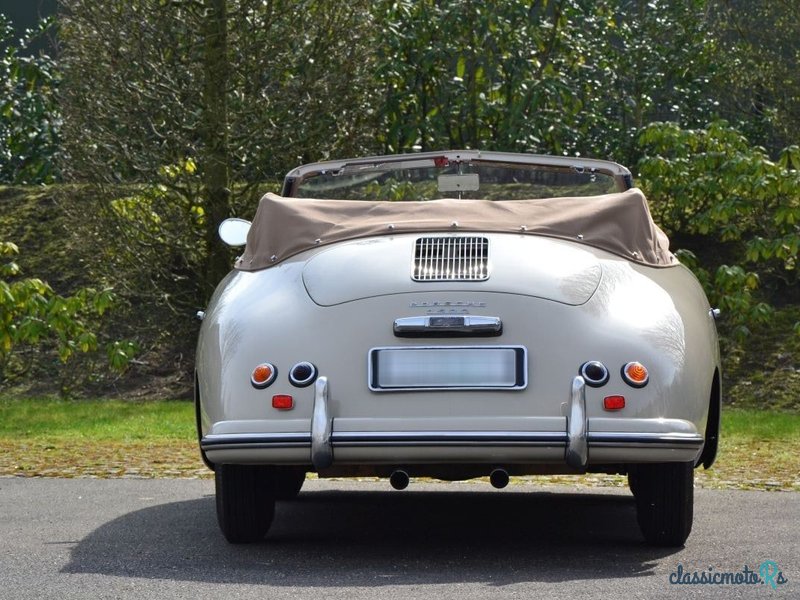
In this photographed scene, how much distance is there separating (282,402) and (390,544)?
0.92m

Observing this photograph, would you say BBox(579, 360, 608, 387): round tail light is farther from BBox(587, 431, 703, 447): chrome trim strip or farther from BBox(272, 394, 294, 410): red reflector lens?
BBox(272, 394, 294, 410): red reflector lens

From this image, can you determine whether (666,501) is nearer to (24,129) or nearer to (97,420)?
(97,420)

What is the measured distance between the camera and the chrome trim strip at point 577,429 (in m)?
5.24

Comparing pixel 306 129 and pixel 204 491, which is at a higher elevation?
pixel 306 129

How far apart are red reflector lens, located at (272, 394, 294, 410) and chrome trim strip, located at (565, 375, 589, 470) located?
956mm

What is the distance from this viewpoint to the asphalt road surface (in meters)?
4.98

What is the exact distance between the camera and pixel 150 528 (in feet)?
21.3

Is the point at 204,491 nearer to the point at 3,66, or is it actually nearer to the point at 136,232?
the point at 136,232

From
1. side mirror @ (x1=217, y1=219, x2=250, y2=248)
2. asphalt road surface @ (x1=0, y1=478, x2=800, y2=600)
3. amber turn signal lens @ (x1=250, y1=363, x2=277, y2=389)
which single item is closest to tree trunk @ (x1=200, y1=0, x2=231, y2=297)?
asphalt road surface @ (x1=0, y1=478, x2=800, y2=600)

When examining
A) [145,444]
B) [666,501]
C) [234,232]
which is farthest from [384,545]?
[145,444]

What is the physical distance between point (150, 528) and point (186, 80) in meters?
7.06

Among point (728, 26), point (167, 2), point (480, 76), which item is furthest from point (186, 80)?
point (728, 26)

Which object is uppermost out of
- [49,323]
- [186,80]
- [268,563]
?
[186,80]

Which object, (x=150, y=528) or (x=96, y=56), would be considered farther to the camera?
(x=96, y=56)
